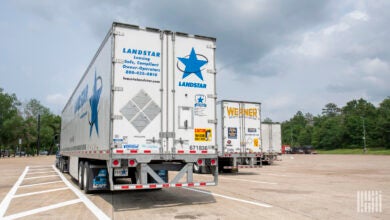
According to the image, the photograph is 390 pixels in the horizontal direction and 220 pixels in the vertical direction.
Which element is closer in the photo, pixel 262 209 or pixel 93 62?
pixel 262 209

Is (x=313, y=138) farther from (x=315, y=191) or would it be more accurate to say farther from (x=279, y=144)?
(x=315, y=191)

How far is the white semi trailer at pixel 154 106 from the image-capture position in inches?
329

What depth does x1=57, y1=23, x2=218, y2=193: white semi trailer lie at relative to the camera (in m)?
8.37

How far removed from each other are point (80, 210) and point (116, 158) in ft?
5.21

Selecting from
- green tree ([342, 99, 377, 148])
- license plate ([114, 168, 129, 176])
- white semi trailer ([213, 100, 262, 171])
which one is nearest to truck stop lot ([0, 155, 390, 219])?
license plate ([114, 168, 129, 176])

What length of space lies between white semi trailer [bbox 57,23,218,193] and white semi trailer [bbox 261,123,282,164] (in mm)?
17586

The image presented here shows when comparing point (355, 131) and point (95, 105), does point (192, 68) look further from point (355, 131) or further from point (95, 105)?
point (355, 131)

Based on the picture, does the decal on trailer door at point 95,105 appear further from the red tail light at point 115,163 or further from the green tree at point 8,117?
the green tree at point 8,117

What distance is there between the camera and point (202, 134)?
30.4 feet

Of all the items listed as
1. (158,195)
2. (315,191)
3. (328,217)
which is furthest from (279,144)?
(328,217)

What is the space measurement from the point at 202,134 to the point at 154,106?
153cm

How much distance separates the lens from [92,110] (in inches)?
422

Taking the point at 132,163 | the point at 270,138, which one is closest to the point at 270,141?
the point at 270,138

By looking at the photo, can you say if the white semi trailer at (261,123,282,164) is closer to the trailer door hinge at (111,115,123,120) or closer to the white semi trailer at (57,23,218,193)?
the white semi trailer at (57,23,218,193)
